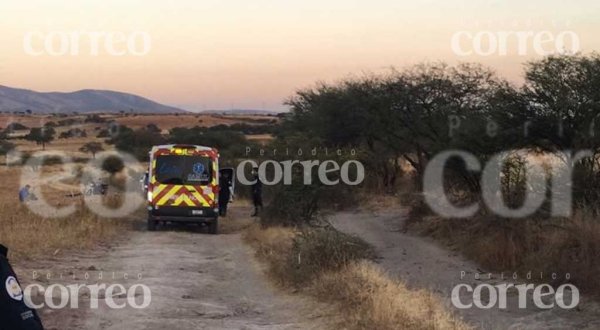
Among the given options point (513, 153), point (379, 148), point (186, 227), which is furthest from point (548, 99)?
point (379, 148)

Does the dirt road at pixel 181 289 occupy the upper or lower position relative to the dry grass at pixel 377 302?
lower

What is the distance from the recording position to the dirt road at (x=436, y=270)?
10.0m

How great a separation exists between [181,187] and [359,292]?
12.5m

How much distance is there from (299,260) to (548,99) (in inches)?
279

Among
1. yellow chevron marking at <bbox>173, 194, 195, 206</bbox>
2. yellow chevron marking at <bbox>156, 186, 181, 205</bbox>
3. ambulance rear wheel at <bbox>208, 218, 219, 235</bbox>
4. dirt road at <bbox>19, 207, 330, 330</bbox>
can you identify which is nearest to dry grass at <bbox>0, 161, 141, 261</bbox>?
dirt road at <bbox>19, 207, 330, 330</bbox>

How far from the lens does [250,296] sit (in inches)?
460

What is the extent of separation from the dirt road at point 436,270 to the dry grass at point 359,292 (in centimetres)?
85

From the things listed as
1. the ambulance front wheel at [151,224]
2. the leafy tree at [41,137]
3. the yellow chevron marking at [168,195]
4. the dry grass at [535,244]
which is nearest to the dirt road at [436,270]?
the dry grass at [535,244]

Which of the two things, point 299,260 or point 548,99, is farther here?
point 548,99

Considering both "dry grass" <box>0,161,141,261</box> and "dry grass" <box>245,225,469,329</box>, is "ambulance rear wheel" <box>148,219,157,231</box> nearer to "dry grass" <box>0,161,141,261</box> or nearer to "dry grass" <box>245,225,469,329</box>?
"dry grass" <box>0,161,141,261</box>

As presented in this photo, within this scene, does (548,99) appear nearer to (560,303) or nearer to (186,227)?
(560,303)

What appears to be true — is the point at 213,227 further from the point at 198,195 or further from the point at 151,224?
the point at 151,224

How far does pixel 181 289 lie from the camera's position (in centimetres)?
1182

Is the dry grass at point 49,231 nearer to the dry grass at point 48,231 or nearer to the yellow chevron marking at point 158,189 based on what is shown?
the dry grass at point 48,231
